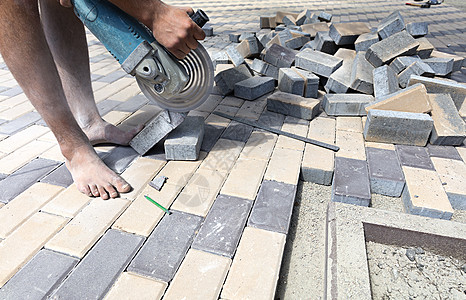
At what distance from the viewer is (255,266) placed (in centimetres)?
156

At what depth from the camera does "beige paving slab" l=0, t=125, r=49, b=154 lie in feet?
8.21

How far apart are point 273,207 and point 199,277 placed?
633mm

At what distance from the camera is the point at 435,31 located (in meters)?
6.21

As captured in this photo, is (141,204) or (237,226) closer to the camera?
(237,226)

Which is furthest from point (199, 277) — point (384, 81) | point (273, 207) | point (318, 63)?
point (318, 63)

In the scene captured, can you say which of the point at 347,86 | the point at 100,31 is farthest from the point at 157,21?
the point at 347,86

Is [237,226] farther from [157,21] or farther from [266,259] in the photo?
[157,21]

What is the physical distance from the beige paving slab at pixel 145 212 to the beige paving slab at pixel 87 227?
59 millimetres

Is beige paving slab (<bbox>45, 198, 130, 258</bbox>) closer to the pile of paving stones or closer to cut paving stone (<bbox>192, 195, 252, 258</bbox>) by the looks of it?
cut paving stone (<bbox>192, 195, 252, 258</bbox>)

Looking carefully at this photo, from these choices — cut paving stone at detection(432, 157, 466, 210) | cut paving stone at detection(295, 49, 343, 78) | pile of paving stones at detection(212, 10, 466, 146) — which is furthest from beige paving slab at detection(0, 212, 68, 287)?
cut paving stone at detection(295, 49, 343, 78)

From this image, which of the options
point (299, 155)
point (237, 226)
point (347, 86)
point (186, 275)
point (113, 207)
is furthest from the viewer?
point (347, 86)

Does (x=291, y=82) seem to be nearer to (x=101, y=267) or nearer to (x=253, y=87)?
(x=253, y=87)

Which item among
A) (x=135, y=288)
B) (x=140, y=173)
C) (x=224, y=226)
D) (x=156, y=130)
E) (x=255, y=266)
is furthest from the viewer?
(x=156, y=130)

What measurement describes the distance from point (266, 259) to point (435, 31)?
669 centimetres
